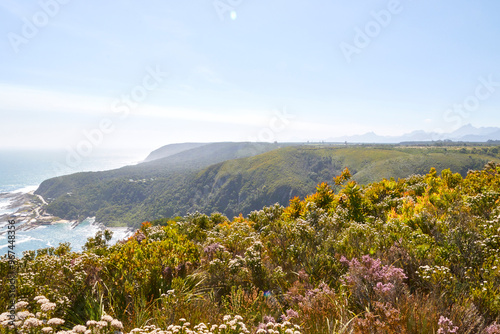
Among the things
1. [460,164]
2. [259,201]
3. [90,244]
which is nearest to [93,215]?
[259,201]

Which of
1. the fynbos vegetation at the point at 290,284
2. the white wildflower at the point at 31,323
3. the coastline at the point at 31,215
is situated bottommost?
the coastline at the point at 31,215

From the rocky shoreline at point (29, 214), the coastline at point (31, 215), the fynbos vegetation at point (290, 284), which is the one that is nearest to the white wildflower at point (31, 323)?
the fynbos vegetation at point (290, 284)

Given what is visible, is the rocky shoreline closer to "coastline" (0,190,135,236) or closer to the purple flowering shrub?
"coastline" (0,190,135,236)

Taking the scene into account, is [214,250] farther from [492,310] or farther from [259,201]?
[259,201]

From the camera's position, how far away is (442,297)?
149 inches

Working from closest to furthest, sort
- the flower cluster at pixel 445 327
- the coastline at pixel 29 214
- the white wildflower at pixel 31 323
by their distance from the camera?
the white wildflower at pixel 31 323 < the flower cluster at pixel 445 327 < the coastline at pixel 29 214

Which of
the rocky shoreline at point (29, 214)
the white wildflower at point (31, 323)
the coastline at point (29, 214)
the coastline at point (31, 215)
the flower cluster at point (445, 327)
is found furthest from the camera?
the coastline at point (31, 215)

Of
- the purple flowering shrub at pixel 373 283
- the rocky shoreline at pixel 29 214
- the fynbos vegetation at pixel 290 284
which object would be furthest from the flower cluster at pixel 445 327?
the rocky shoreline at pixel 29 214

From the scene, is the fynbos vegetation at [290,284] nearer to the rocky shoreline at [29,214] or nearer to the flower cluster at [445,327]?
the flower cluster at [445,327]

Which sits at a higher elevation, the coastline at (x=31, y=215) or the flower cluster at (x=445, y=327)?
the flower cluster at (x=445, y=327)

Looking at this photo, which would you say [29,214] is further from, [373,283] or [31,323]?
[373,283]

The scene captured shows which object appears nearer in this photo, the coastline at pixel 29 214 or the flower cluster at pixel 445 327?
the flower cluster at pixel 445 327

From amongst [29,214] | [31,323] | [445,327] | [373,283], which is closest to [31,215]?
[29,214]

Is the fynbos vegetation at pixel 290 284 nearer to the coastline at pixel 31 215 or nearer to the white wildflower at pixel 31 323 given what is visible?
the white wildflower at pixel 31 323
